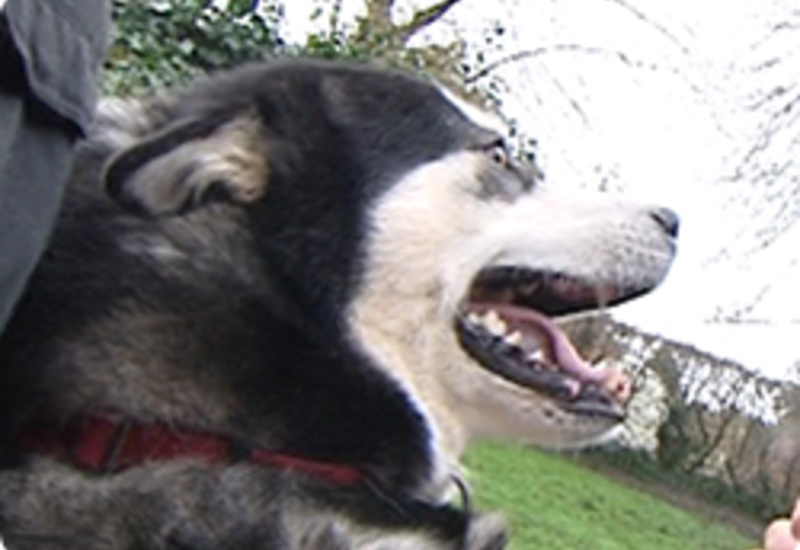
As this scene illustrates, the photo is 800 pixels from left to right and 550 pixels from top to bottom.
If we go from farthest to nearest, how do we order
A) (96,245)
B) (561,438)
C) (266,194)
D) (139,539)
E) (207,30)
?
(207,30)
(561,438)
(266,194)
(96,245)
(139,539)

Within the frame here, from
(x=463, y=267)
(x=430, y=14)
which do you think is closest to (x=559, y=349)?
(x=463, y=267)

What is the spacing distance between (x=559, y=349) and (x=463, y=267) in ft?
0.76

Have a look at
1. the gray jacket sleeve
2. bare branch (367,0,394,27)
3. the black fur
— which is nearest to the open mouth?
the black fur

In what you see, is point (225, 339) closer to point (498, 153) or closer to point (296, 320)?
point (296, 320)

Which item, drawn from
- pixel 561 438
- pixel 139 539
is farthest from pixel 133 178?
pixel 561 438

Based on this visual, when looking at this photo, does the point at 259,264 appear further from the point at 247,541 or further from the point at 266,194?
the point at 247,541

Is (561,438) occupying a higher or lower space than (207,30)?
higher

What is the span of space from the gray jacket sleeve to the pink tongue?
3.76 ft

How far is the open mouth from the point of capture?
2.84m

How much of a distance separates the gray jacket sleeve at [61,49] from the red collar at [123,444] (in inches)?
24.3

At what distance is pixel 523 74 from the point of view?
1720 centimetres

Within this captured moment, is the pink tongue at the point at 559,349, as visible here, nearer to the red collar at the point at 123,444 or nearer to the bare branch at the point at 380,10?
the red collar at the point at 123,444

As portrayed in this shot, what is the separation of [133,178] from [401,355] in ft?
2.04

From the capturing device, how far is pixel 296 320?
2562 millimetres
